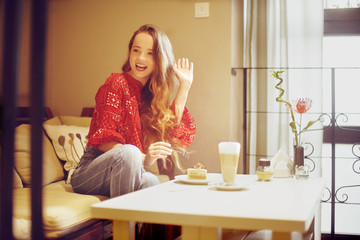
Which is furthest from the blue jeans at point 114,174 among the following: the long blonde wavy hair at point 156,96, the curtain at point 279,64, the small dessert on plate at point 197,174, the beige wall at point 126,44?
the curtain at point 279,64

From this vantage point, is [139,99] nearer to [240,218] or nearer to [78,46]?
[78,46]

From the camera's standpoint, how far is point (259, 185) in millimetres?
1666

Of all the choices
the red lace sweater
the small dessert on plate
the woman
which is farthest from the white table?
the red lace sweater

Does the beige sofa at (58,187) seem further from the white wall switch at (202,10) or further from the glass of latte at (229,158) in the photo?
the white wall switch at (202,10)

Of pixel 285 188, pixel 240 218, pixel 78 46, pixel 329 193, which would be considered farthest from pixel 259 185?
pixel 78 46

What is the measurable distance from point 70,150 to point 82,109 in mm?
676

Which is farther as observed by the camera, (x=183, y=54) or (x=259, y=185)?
(x=183, y=54)

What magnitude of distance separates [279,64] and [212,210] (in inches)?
75.7

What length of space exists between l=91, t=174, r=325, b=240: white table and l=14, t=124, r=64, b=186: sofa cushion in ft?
3.23

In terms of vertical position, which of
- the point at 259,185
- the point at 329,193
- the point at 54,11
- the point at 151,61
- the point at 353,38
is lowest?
the point at 329,193

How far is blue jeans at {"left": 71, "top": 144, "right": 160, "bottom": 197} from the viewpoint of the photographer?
1.77m

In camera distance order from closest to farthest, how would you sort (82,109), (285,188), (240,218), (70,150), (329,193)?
1. (240,218)
2. (285,188)
3. (70,150)
4. (329,193)
5. (82,109)

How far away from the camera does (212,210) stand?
1.11 meters

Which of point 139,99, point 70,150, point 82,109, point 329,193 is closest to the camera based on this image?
point 139,99
